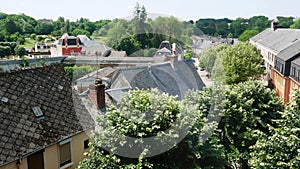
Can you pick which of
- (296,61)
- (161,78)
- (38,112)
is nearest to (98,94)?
(38,112)

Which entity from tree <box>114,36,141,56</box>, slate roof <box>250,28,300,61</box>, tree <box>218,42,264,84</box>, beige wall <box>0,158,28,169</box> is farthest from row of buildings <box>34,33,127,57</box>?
beige wall <box>0,158,28,169</box>

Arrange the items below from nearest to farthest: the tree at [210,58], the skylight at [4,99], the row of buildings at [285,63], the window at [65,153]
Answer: the skylight at [4,99] → the window at [65,153] → the row of buildings at [285,63] → the tree at [210,58]

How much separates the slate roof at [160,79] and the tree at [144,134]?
1022cm

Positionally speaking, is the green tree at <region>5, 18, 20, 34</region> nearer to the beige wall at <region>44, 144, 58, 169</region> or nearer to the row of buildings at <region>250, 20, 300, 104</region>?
the row of buildings at <region>250, 20, 300, 104</region>

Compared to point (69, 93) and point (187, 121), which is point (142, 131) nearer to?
point (187, 121)

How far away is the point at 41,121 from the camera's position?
423 inches

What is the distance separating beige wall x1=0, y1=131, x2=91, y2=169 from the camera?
9.72 metres

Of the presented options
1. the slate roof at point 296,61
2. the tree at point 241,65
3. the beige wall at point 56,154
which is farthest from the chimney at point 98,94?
the tree at point 241,65

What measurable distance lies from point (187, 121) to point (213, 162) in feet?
5.35

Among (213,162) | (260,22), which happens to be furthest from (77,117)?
(260,22)

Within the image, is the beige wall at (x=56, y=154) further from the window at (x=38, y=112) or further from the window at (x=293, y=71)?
the window at (x=293, y=71)

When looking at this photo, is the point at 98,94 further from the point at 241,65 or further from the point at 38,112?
the point at 241,65

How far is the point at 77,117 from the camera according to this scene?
39.4 feet

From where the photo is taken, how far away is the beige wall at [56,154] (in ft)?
31.9
